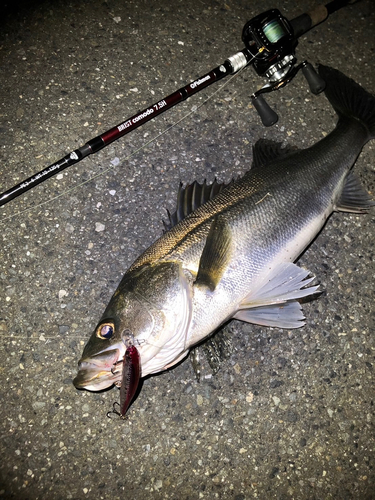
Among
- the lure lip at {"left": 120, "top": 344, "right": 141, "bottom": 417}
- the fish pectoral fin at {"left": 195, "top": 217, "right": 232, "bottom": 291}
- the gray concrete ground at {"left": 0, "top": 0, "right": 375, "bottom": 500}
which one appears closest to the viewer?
the lure lip at {"left": 120, "top": 344, "right": 141, "bottom": 417}

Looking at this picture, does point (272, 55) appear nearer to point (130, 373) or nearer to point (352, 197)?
point (352, 197)

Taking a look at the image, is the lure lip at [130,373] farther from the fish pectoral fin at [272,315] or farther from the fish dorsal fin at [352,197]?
the fish dorsal fin at [352,197]

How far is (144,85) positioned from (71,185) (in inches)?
40.9

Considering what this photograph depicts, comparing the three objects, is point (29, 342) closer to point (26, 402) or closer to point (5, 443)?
point (26, 402)

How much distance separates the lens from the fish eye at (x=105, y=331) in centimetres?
208

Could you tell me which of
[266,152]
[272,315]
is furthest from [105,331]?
[266,152]

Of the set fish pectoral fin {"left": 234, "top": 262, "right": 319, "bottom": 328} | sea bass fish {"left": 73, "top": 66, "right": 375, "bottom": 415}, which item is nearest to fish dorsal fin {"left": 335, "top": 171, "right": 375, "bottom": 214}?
sea bass fish {"left": 73, "top": 66, "right": 375, "bottom": 415}

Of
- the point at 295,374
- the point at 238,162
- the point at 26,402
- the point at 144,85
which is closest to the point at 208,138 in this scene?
the point at 238,162

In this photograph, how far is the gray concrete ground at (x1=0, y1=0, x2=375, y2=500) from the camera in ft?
8.16

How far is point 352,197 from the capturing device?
9.16ft

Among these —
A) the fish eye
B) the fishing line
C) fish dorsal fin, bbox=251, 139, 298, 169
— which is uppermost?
the fishing line

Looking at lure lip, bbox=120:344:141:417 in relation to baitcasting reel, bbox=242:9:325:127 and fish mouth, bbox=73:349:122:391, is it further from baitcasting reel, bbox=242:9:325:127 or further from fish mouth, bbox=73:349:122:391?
baitcasting reel, bbox=242:9:325:127

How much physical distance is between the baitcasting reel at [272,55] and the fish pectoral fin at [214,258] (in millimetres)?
1302

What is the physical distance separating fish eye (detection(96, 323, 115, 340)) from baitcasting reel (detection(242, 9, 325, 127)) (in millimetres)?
1998
